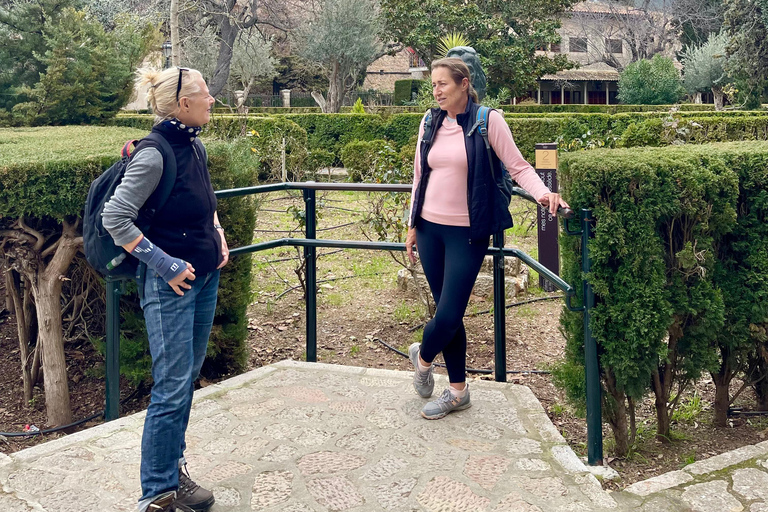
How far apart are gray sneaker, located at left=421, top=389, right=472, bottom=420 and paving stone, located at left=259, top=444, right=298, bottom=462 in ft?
2.26

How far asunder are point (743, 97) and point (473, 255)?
18977mm

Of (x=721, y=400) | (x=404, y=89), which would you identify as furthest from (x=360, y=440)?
(x=404, y=89)

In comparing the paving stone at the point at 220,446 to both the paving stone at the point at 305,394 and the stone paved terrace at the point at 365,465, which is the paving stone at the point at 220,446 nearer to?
the stone paved terrace at the point at 365,465

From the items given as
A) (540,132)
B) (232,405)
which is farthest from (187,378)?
(540,132)

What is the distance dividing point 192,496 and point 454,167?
5.64 feet

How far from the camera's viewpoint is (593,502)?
2943 millimetres

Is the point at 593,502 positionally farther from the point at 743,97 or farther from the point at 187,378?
the point at 743,97

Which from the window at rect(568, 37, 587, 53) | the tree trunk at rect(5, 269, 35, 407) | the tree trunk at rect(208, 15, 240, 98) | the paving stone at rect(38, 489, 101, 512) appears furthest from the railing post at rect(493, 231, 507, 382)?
the window at rect(568, 37, 587, 53)

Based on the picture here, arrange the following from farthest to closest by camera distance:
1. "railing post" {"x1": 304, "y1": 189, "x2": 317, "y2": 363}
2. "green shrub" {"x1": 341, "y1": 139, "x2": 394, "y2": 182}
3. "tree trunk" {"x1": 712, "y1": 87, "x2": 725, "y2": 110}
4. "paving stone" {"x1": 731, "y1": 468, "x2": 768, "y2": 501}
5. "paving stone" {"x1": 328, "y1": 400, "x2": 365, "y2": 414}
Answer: "tree trunk" {"x1": 712, "y1": 87, "x2": 725, "y2": 110} → "green shrub" {"x1": 341, "y1": 139, "x2": 394, "y2": 182} → "railing post" {"x1": 304, "y1": 189, "x2": 317, "y2": 363} → "paving stone" {"x1": 328, "y1": 400, "x2": 365, "y2": 414} → "paving stone" {"x1": 731, "y1": 468, "x2": 768, "y2": 501}

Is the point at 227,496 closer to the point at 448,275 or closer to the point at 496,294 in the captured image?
the point at 448,275

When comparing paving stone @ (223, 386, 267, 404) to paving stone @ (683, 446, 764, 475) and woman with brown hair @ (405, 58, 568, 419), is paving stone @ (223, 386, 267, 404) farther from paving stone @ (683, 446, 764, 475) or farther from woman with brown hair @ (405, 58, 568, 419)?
paving stone @ (683, 446, 764, 475)

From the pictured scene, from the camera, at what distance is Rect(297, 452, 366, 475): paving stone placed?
324 centimetres

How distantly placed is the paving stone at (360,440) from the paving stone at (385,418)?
0.33 feet

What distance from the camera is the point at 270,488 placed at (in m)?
3.08
